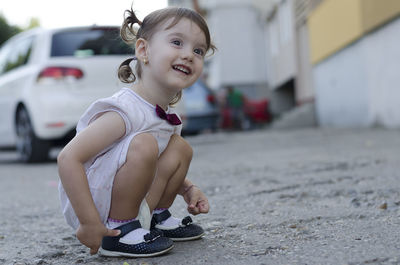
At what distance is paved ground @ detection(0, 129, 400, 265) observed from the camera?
2.00 metres

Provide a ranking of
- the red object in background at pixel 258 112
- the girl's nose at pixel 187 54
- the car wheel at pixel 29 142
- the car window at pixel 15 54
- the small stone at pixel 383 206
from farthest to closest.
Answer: the red object in background at pixel 258 112 → the car window at pixel 15 54 → the car wheel at pixel 29 142 → the small stone at pixel 383 206 → the girl's nose at pixel 187 54

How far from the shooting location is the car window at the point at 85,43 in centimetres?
655

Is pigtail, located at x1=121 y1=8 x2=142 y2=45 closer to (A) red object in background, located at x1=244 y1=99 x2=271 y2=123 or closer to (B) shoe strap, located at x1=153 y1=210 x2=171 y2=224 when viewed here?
(B) shoe strap, located at x1=153 y1=210 x2=171 y2=224

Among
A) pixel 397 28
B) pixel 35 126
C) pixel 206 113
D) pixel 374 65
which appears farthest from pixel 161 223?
pixel 206 113

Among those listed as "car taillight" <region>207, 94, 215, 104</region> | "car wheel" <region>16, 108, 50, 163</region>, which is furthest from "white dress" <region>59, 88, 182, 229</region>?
"car taillight" <region>207, 94, 215, 104</region>

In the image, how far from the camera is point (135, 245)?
2.03m

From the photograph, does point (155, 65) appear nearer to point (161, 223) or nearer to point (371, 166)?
point (161, 223)

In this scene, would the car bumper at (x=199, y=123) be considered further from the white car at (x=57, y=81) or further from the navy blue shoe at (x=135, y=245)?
the navy blue shoe at (x=135, y=245)

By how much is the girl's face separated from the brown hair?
22 mm

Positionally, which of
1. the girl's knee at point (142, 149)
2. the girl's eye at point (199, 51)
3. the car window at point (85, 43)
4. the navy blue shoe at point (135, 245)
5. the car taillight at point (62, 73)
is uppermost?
the car window at point (85, 43)

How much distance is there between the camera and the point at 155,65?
2.14 meters

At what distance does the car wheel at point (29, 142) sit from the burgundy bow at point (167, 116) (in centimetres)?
488

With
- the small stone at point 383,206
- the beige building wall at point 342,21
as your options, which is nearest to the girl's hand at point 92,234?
the small stone at point 383,206

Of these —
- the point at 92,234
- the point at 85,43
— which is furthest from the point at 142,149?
the point at 85,43
